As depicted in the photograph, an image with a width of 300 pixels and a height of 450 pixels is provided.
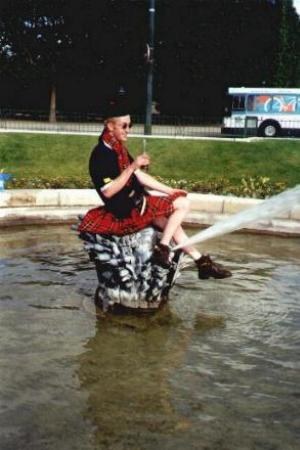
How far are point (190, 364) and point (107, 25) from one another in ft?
131

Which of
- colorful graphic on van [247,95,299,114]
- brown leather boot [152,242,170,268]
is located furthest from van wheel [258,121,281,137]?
brown leather boot [152,242,170,268]

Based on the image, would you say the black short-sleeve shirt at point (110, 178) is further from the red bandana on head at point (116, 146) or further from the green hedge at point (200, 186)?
the green hedge at point (200, 186)

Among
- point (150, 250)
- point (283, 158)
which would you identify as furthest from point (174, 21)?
point (150, 250)

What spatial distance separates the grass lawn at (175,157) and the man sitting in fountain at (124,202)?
9.02 metres

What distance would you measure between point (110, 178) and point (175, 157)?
37.7 ft

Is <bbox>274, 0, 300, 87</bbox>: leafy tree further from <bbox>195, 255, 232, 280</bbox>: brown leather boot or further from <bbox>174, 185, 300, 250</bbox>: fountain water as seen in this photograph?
<bbox>195, 255, 232, 280</bbox>: brown leather boot

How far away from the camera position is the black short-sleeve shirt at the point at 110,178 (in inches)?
222

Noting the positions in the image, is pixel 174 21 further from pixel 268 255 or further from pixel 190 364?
pixel 190 364

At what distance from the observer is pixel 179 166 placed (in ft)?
53.8

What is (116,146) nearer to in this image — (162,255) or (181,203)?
(181,203)

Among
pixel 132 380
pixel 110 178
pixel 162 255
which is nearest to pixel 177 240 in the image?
pixel 162 255

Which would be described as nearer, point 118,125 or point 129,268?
point 118,125

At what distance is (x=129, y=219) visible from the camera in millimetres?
5781

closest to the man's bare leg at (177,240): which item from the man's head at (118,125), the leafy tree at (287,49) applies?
the man's head at (118,125)
